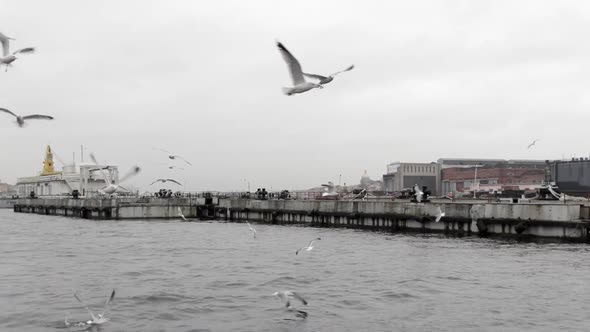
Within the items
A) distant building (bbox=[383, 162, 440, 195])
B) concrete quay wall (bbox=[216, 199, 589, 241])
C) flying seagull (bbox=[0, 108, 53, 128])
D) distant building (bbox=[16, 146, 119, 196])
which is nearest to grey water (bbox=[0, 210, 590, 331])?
concrete quay wall (bbox=[216, 199, 589, 241])

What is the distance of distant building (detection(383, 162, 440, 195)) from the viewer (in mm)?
167875

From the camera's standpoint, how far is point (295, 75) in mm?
14617

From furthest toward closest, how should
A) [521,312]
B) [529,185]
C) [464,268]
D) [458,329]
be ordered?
[529,185] → [464,268] → [521,312] → [458,329]

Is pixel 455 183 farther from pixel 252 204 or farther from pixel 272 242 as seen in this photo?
pixel 272 242

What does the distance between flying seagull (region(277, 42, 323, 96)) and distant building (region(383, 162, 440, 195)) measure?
154 m

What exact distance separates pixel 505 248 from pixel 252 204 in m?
41.1

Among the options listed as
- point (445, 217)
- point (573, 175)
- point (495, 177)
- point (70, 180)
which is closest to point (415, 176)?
point (495, 177)

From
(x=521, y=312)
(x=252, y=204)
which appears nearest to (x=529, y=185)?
(x=252, y=204)

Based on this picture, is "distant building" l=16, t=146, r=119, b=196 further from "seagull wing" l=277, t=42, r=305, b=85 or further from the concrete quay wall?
"seagull wing" l=277, t=42, r=305, b=85

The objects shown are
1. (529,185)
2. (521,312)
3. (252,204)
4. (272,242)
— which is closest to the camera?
(521,312)

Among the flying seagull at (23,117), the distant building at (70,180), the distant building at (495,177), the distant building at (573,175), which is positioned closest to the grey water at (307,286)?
the flying seagull at (23,117)

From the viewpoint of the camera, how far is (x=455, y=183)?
15325cm

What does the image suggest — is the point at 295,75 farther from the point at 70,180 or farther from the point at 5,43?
the point at 70,180

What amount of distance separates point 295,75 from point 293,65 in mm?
348
